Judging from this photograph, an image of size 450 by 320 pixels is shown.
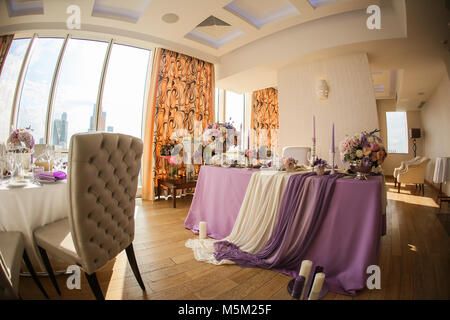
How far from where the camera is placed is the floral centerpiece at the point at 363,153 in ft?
5.45

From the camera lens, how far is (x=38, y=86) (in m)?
4.07

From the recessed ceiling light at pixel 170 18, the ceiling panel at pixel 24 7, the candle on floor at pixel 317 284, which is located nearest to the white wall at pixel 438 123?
the recessed ceiling light at pixel 170 18

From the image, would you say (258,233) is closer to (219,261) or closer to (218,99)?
(219,261)

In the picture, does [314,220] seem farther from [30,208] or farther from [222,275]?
[30,208]

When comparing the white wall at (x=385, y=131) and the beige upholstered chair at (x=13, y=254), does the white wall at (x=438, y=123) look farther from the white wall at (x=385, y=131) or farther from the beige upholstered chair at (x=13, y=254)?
the beige upholstered chair at (x=13, y=254)

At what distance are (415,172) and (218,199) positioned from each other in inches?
234

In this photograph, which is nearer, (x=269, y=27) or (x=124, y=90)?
(x=269, y=27)

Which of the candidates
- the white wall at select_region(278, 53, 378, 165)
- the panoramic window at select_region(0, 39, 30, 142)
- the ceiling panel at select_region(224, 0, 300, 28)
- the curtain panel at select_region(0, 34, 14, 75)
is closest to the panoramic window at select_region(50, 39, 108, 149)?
the panoramic window at select_region(0, 39, 30, 142)

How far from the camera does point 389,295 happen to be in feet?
4.87

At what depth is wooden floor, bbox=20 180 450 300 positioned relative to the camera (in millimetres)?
1506

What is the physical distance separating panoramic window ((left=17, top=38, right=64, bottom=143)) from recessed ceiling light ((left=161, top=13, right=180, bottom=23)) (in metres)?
2.22

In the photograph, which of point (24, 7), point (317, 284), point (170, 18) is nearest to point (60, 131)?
point (24, 7)

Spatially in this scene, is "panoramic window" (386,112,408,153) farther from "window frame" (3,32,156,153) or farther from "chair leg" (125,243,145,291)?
"chair leg" (125,243,145,291)

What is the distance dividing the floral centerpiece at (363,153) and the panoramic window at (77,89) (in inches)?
188
